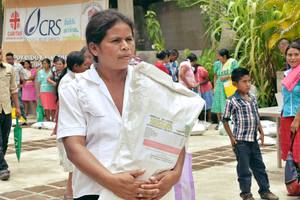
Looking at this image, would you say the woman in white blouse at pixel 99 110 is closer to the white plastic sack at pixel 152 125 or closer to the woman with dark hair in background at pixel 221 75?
the white plastic sack at pixel 152 125

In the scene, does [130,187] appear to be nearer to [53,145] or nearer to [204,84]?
[53,145]

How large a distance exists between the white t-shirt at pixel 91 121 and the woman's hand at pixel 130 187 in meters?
0.10

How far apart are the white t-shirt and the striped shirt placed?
9.77 ft

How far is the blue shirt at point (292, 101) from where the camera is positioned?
5.14m

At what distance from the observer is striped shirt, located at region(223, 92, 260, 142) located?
509 centimetres

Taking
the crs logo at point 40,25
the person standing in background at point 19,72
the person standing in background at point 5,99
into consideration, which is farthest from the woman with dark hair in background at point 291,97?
the crs logo at point 40,25

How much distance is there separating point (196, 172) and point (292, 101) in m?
1.74

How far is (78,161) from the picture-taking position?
2199mm

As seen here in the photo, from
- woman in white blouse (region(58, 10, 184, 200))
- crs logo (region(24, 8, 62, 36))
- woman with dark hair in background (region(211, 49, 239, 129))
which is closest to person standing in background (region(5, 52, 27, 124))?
crs logo (region(24, 8, 62, 36))

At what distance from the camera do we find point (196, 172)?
6453 mm

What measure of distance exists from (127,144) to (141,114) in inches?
5.2

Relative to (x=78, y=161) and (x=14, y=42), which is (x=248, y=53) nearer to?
(x=14, y=42)

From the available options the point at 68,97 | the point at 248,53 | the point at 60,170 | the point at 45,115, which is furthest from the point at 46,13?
the point at 68,97

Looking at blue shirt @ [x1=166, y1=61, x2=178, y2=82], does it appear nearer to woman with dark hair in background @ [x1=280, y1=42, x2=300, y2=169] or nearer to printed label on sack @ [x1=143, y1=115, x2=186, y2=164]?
woman with dark hair in background @ [x1=280, y1=42, x2=300, y2=169]
